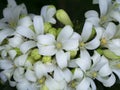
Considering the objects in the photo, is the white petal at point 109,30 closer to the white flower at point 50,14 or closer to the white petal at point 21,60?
the white flower at point 50,14

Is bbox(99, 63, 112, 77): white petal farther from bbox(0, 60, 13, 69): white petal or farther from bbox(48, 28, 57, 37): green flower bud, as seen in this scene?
bbox(0, 60, 13, 69): white petal

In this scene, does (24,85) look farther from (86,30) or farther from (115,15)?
(115,15)

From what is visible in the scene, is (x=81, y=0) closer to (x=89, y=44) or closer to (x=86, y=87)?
(x=89, y=44)

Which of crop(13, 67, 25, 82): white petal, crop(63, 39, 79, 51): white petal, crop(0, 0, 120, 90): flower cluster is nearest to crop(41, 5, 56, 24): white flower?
crop(0, 0, 120, 90): flower cluster

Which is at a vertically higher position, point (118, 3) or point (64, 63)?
point (118, 3)

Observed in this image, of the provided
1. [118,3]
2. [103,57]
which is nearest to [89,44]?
[103,57]

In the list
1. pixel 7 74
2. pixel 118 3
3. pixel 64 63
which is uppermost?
pixel 118 3
